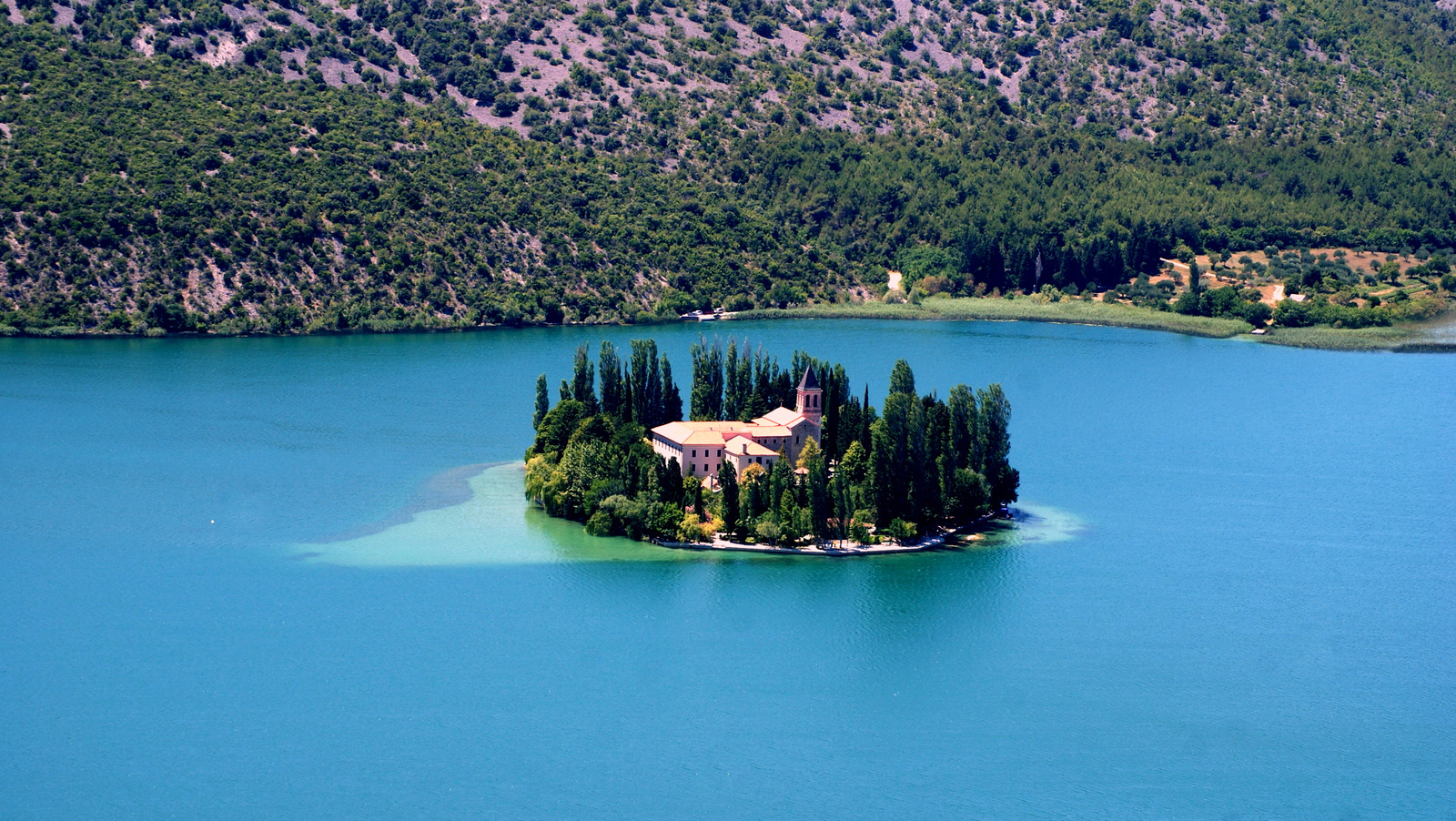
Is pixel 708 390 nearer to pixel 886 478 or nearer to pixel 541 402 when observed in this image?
pixel 541 402

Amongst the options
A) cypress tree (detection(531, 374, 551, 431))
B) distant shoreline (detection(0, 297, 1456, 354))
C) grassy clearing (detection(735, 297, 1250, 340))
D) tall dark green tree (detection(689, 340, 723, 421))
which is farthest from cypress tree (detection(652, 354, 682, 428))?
grassy clearing (detection(735, 297, 1250, 340))

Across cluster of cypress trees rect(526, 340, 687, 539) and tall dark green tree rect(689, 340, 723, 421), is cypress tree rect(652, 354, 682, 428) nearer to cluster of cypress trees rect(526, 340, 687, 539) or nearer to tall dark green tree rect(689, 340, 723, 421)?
cluster of cypress trees rect(526, 340, 687, 539)

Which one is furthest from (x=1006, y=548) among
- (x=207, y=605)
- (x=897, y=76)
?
(x=897, y=76)

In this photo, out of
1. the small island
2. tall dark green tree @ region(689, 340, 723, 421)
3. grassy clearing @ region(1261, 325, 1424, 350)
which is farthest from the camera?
grassy clearing @ region(1261, 325, 1424, 350)

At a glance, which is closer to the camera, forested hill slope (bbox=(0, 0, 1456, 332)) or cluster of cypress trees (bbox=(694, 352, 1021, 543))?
cluster of cypress trees (bbox=(694, 352, 1021, 543))

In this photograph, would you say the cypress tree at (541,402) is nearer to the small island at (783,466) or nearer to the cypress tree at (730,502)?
the small island at (783,466)

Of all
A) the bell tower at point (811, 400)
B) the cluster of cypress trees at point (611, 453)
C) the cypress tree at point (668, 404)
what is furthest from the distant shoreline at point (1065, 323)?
the bell tower at point (811, 400)

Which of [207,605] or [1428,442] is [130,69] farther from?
[1428,442]

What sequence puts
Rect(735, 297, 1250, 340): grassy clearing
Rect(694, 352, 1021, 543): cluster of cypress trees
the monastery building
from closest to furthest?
Rect(694, 352, 1021, 543): cluster of cypress trees, the monastery building, Rect(735, 297, 1250, 340): grassy clearing
